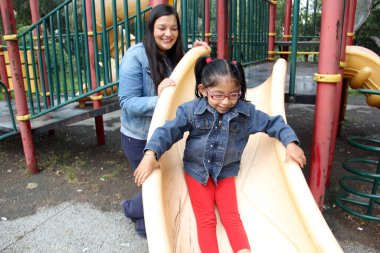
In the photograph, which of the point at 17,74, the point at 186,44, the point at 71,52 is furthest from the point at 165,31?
the point at 17,74

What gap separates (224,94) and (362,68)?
2.37 meters

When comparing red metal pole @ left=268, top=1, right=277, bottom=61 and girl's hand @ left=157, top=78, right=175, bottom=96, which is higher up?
red metal pole @ left=268, top=1, right=277, bottom=61

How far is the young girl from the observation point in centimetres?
187

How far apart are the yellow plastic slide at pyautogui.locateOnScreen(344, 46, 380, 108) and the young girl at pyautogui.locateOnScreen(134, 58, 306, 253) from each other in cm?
200

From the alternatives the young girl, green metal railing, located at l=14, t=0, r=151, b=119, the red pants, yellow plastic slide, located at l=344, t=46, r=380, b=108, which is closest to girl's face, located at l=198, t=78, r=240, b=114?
the young girl

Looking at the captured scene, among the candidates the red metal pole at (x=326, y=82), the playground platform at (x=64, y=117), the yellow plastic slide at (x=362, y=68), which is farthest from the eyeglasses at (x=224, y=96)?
the yellow plastic slide at (x=362, y=68)

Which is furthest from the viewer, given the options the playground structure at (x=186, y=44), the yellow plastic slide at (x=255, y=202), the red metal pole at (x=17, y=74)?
the red metal pole at (x=17, y=74)

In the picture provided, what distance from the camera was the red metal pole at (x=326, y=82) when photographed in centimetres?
219

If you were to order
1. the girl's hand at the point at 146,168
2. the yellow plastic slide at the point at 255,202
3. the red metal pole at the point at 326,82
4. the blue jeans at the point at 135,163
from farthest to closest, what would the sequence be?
the blue jeans at the point at 135,163
the red metal pole at the point at 326,82
the girl's hand at the point at 146,168
the yellow plastic slide at the point at 255,202

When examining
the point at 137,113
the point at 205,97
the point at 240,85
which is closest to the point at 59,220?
the point at 137,113

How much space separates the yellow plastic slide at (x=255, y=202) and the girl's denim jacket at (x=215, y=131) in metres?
0.12

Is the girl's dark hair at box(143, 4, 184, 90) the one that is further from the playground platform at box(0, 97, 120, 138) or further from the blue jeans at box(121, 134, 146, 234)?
the playground platform at box(0, 97, 120, 138)

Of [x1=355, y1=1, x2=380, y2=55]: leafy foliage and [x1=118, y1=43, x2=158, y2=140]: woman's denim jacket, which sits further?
Result: [x1=355, y1=1, x2=380, y2=55]: leafy foliage

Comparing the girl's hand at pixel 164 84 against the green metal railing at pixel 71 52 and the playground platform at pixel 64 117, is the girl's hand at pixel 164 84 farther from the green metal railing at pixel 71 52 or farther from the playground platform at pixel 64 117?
the playground platform at pixel 64 117
